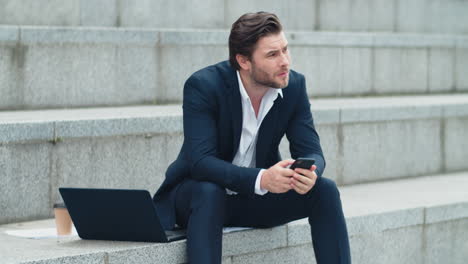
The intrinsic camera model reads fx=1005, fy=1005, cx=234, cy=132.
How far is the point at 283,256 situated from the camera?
19.0 feet

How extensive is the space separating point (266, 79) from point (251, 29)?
0.27 m

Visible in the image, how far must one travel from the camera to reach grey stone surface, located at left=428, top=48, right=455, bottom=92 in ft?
33.1

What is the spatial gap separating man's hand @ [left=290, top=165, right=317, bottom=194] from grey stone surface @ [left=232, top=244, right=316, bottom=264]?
0.70 meters

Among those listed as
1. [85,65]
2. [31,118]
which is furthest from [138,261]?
[85,65]

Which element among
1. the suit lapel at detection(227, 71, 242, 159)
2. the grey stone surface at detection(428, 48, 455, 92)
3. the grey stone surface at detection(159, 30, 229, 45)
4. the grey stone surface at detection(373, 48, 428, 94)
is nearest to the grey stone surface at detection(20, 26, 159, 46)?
the grey stone surface at detection(159, 30, 229, 45)

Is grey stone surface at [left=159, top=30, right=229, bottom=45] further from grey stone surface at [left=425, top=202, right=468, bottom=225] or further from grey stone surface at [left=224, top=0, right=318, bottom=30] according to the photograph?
grey stone surface at [left=425, top=202, right=468, bottom=225]

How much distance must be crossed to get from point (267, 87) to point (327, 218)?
777 millimetres

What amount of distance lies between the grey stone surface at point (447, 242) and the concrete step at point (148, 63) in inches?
89.3

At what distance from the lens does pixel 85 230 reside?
5133 mm

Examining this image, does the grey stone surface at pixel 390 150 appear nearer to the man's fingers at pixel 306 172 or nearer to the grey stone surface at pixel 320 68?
the grey stone surface at pixel 320 68

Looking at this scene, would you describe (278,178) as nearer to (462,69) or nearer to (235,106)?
(235,106)

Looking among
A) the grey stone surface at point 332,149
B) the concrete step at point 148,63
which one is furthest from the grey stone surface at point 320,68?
the grey stone surface at point 332,149

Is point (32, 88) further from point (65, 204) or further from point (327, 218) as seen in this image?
point (327, 218)

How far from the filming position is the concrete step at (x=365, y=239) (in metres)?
4.93
